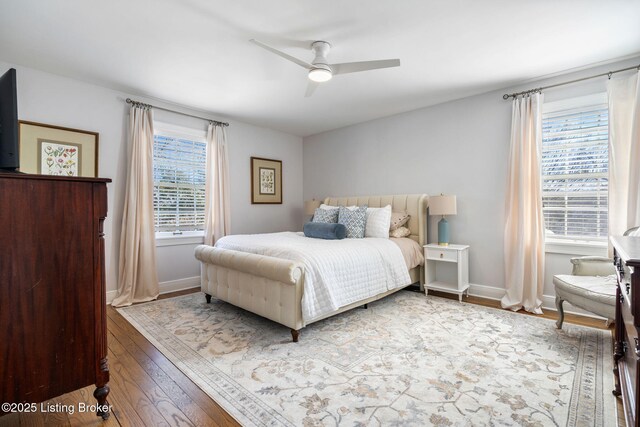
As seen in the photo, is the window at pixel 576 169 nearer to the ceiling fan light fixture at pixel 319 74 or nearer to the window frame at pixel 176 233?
the ceiling fan light fixture at pixel 319 74

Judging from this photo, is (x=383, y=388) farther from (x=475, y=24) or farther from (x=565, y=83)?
(x=565, y=83)

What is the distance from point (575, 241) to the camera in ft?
10.9

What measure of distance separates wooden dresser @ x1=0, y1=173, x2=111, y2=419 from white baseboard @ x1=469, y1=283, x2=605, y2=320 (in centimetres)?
399

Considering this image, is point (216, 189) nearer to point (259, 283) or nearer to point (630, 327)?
point (259, 283)

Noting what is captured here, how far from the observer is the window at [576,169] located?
3207 mm

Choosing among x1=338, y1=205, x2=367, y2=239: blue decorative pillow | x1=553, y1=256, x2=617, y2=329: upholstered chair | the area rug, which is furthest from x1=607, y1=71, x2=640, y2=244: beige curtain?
x1=338, y1=205, x2=367, y2=239: blue decorative pillow

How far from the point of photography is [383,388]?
192cm

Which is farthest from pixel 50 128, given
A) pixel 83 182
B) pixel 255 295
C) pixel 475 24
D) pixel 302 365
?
pixel 475 24

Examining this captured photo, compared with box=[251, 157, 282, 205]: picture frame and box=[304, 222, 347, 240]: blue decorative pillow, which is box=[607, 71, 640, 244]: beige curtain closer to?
box=[304, 222, 347, 240]: blue decorative pillow

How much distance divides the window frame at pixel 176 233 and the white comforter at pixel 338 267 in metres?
1.15

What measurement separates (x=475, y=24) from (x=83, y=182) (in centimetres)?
294

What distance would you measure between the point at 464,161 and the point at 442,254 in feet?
4.27

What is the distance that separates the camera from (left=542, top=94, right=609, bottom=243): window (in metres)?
3.21

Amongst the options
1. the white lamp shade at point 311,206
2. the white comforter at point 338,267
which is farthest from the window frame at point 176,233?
the white lamp shade at point 311,206
